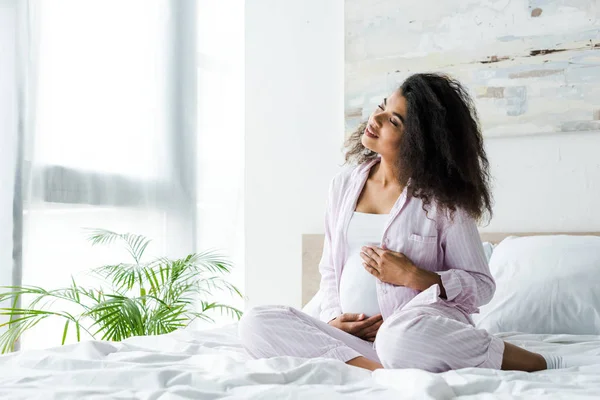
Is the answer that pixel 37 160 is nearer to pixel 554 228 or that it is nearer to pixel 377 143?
pixel 377 143

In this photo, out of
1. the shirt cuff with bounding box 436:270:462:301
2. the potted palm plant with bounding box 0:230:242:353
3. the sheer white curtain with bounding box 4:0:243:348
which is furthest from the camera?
the sheer white curtain with bounding box 4:0:243:348

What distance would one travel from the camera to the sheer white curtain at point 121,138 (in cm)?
266

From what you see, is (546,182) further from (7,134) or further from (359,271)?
(7,134)

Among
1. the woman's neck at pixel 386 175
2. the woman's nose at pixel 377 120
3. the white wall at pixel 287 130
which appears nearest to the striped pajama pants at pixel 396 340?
the woman's neck at pixel 386 175

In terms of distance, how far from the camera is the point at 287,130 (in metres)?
3.38

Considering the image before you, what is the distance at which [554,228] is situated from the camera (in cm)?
276

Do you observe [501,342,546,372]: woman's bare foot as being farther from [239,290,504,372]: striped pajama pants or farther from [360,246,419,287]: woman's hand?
[360,246,419,287]: woman's hand

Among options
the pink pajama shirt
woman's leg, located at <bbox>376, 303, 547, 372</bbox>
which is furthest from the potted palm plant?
woman's leg, located at <bbox>376, 303, 547, 372</bbox>

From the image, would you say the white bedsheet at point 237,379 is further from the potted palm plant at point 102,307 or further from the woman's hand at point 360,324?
the potted palm plant at point 102,307

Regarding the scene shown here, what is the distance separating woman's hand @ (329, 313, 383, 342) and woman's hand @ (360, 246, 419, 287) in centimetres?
11

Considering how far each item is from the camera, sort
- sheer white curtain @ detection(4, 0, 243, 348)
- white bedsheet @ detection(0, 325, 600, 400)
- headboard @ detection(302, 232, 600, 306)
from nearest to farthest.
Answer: white bedsheet @ detection(0, 325, 600, 400), sheer white curtain @ detection(4, 0, 243, 348), headboard @ detection(302, 232, 600, 306)

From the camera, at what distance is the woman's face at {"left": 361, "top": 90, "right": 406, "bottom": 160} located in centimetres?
202

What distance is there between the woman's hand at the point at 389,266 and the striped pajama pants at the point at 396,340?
0.25 ft

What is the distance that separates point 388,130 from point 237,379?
95cm
